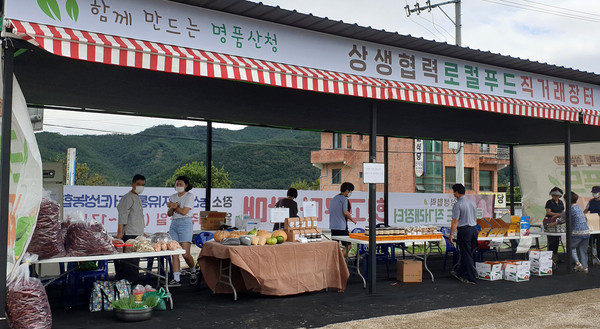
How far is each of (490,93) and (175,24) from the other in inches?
194

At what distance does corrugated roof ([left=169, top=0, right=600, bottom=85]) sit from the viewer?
224 inches

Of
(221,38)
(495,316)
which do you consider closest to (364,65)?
(221,38)

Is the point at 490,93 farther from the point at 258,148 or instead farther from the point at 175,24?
the point at 258,148

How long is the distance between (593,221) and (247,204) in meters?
6.88

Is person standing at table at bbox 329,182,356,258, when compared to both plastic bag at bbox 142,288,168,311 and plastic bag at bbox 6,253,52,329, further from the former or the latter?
plastic bag at bbox 6,253,52,329

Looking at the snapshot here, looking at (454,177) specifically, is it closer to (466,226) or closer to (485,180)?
(485,180)

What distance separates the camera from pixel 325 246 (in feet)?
23.2

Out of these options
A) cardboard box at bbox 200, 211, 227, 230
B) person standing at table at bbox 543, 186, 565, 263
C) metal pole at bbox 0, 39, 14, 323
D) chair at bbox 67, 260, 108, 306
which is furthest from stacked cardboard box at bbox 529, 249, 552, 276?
metal pole at bbox 0, 39, 14, 323

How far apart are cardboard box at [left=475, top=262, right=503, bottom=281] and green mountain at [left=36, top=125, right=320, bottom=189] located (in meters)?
39.5

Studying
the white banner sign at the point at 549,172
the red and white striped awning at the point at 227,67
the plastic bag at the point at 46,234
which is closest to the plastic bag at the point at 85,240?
the plastic bag at the point at 46,234

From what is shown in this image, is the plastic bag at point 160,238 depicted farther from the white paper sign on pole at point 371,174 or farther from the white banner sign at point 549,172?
the white banner sign at point 549,172

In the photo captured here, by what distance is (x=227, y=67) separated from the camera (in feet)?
17.6

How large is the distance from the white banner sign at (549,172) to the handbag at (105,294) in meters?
11.0

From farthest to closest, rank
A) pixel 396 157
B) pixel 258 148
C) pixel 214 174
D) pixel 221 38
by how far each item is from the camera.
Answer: pixel 258 148 → pixel 214 174 → pixel 396 157 → pixel 221 38
